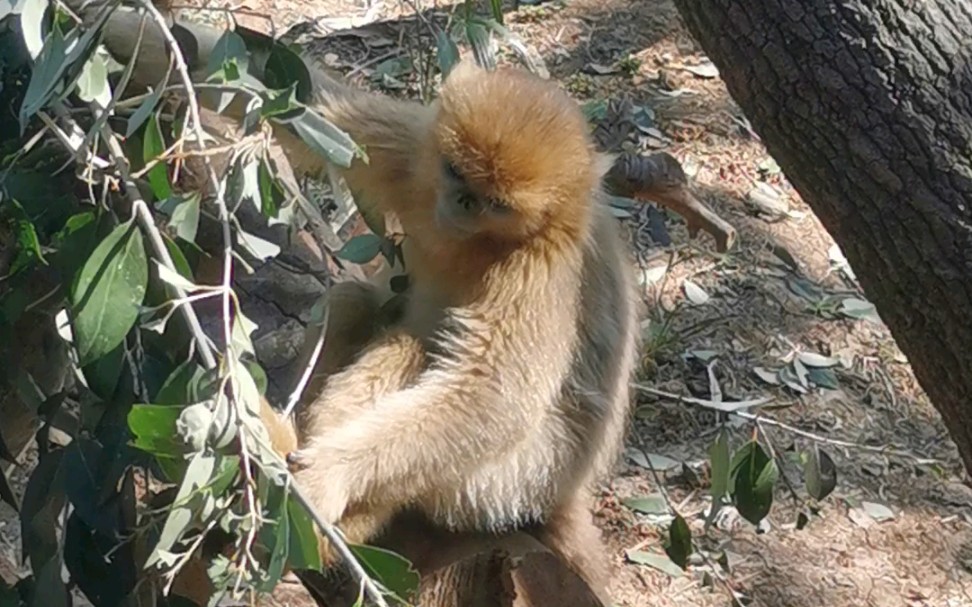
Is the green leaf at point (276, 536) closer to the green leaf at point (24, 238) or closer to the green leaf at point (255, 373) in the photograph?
the green leaf at point (255, 373)

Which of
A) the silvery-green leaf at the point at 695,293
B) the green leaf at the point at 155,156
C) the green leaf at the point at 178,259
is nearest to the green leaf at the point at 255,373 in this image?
A: the green leaf at the point at 178,259

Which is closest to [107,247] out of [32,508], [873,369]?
[32,508]

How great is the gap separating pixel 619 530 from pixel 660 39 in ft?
11.4

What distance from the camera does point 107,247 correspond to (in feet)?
8.23

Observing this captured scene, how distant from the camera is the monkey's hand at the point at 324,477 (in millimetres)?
3365

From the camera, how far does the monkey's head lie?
364 cm

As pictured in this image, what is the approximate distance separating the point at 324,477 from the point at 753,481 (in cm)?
117

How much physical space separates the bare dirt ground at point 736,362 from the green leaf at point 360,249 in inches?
64.1

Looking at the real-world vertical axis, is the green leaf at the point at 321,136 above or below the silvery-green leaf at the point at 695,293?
above

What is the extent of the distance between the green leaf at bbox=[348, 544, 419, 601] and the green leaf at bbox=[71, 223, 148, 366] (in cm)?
60

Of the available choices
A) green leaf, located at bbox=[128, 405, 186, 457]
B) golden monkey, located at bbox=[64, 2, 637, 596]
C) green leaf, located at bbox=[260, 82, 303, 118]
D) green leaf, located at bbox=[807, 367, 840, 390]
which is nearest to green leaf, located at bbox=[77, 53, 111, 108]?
green leaf, located at bbox=[260, 82, 303, 118]

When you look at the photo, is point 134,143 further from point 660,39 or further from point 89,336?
point 660,39

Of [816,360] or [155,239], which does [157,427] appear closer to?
[155,239]

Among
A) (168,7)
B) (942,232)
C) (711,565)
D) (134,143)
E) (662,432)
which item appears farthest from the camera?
(662,432)
